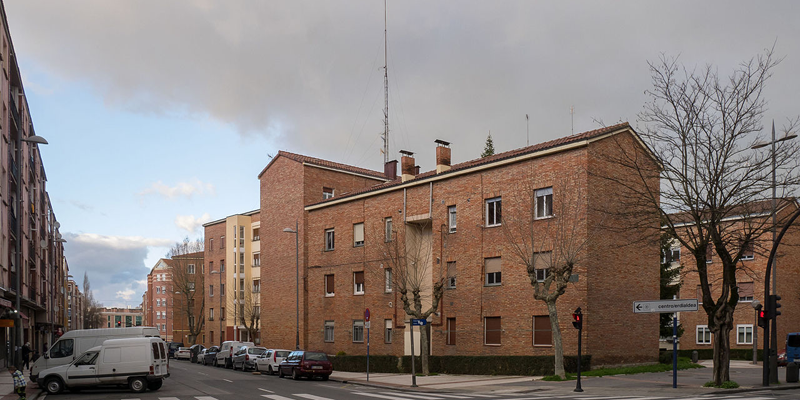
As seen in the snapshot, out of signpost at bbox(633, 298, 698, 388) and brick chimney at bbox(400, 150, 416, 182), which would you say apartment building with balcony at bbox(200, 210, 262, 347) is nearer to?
brick chimney at bbox(400, 150, 416, 182)

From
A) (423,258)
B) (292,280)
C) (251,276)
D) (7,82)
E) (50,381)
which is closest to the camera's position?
(50,381)

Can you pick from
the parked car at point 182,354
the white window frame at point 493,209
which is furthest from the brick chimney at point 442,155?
the parked car at point 182,354

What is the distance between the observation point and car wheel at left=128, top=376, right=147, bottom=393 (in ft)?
76.1

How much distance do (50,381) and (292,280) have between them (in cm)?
2423

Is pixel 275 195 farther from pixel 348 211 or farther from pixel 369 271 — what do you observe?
pixel 369 271

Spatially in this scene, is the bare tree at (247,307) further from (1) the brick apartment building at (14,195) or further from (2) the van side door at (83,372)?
(2) the van side door at (83,372)

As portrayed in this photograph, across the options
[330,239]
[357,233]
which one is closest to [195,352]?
[330,239]

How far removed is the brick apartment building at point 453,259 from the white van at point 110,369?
613 inches

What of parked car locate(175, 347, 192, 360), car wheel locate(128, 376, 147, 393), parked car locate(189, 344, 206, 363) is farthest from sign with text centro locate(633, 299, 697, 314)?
parked car locate(175, 347, 192, 360)

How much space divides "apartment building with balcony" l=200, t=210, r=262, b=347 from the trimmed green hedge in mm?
25628

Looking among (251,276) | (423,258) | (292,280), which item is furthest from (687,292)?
(251,276)

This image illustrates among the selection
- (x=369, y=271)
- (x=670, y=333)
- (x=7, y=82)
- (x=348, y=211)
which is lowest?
(x=670, y=333)

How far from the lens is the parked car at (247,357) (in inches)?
1572

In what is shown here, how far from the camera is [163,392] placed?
75.6 ft
